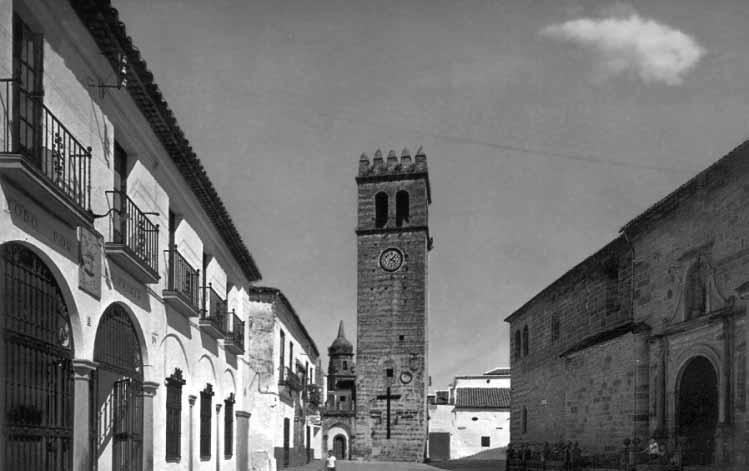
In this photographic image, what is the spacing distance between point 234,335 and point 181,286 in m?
4.13

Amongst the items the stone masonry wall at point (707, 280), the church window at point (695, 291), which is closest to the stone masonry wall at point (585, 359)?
the stone masonry wall at point (707, 280)

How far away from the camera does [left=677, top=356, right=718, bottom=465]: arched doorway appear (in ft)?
47.3

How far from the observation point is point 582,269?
22.8 m

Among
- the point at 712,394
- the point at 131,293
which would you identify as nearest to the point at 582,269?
the point at 712,394

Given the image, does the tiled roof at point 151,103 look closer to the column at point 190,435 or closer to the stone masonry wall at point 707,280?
the column at point 190,435

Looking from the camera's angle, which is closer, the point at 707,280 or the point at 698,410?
the point at 707,280

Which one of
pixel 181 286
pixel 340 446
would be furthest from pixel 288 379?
pixel 340 446

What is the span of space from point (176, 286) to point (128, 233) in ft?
8.16

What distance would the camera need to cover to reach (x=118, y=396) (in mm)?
9617

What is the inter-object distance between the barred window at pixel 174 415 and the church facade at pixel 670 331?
29.3ft

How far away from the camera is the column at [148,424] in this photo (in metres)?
10.0

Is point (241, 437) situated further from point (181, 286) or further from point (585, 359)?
point (585, 359)

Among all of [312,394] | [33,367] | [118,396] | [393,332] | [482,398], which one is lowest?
[482,398]

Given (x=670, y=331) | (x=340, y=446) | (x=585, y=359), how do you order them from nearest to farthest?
1. (x=670, y=331)
2. (x=585, y=359)
3. (x=340, y=446)
